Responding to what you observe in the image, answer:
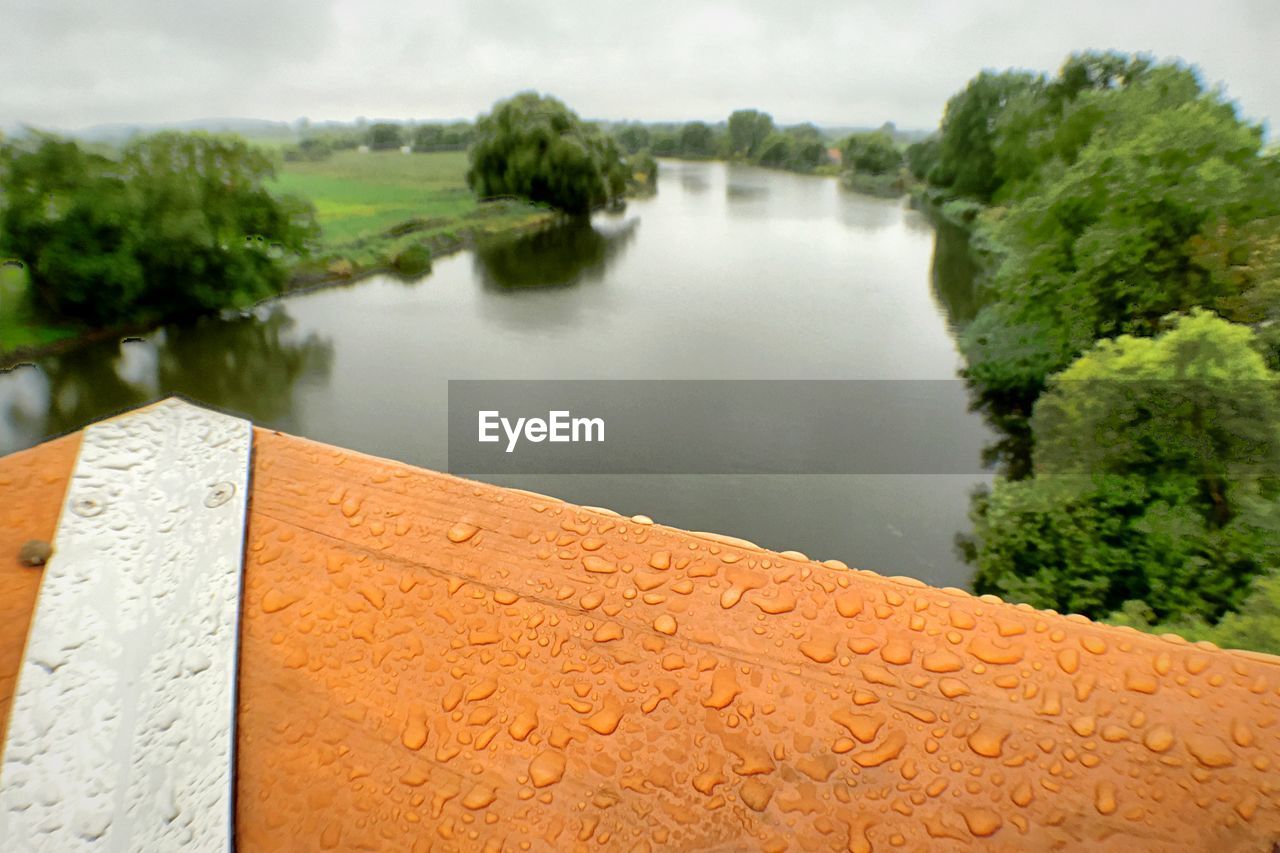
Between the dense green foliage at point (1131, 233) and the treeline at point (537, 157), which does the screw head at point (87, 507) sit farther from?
the treeline at point (537, 157)

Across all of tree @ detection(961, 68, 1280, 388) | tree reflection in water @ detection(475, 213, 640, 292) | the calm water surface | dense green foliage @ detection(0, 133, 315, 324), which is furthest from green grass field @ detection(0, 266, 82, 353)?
tree @ detection(961, 68, 1280, 388)

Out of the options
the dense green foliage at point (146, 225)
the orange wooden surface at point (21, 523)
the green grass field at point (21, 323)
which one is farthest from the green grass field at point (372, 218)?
the orange wooden surface at point (21, 523)

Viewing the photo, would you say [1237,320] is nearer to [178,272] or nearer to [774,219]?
[178,272]

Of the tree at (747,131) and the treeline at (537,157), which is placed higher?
the tree at (747,131)

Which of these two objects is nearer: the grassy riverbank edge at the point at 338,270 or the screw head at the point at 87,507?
the screw head at the point at 87,507

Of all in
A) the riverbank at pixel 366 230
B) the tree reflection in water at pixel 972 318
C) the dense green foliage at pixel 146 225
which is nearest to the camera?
the tree reflection in water at pixel 972 318

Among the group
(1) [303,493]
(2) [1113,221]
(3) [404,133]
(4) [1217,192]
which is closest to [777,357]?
(2) [1113,221]

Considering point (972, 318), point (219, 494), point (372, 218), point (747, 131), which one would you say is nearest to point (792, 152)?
point (747, 131)
